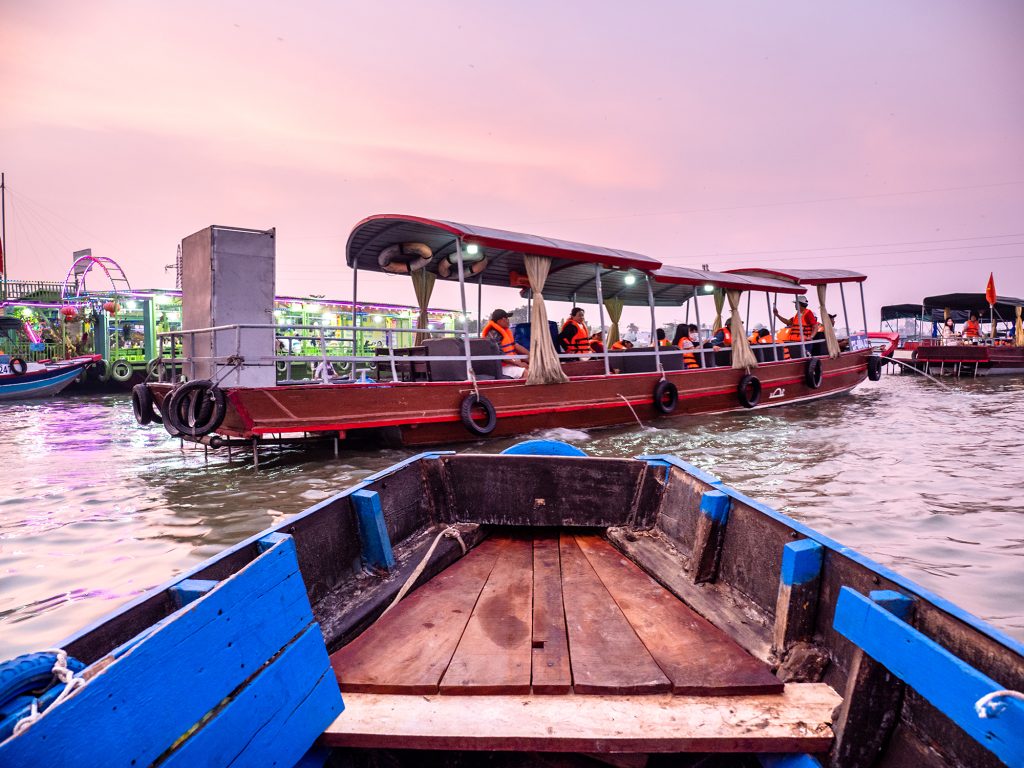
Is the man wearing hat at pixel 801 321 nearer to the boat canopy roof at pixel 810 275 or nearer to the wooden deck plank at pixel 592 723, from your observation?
the boat canopy roof at pixel 810 275

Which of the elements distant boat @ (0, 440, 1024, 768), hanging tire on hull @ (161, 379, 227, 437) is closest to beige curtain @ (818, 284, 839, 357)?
distant boat @ (0, 440, 1024, 768)

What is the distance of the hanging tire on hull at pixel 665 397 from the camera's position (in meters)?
10.4

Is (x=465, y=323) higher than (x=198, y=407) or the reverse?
higher

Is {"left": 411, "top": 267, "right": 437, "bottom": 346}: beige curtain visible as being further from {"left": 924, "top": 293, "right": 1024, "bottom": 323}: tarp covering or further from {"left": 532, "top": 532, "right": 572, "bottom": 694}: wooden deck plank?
{"left": 924, "top": 293, "right": 1024, "bottom": 323}: tarp covering

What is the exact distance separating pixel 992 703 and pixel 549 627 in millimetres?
1498

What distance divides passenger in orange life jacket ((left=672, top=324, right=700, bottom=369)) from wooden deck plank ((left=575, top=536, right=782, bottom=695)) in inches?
370

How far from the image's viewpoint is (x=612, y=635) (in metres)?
2.25

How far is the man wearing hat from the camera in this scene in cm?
1367

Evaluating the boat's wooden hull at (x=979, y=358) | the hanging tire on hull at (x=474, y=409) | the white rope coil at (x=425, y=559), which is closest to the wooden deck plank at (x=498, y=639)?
the white rope coil at (x=425, y=559)

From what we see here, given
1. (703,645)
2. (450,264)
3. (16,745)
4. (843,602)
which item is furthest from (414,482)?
(450,264)

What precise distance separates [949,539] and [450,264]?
7.71 m

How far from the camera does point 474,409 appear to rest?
816 centimetres

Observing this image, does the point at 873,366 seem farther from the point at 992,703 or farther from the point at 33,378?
the point at 33,378

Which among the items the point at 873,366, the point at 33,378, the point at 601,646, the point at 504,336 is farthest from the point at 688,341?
the point at 33,378
